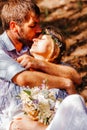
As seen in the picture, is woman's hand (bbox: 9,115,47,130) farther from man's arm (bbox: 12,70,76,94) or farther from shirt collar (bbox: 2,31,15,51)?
shirt collar (bbox: 2,31,15,51)

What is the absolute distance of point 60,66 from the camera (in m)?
4.41

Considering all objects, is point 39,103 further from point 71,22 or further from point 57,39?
point 71,22

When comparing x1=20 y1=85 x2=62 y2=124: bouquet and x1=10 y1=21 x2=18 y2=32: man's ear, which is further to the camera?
x1=10 y1=21 x2=18 y2=32: man's ear

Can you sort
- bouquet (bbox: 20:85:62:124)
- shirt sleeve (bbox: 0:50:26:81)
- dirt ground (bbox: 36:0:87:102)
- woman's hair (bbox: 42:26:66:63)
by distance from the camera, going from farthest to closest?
dirt ground (bbox: 36:0:87:102), woman's hair (bbox: 42:26:66:63), shirt sleeve (bbox: 0:50:26:81), bouquet (bbox: 20:85:62:124)

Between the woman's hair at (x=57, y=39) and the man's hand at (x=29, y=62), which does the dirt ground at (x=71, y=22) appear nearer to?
the woman's hair at (x=57, y=39)

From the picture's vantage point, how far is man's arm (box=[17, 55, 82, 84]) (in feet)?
14.1

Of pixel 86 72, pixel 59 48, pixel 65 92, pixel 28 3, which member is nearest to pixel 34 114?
pixel 65 92

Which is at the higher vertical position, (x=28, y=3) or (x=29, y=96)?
(x=28, y=3)

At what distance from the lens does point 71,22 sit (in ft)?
30.6

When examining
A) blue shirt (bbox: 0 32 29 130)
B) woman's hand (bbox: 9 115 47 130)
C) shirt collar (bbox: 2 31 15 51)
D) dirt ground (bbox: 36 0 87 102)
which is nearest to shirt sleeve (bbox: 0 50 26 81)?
blue shirt (bbox: 0 32 29 130)

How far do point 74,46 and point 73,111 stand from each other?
451cm

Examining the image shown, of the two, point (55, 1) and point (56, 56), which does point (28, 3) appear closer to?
point (56, 56)

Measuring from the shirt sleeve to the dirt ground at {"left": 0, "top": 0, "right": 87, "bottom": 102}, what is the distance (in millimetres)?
3519

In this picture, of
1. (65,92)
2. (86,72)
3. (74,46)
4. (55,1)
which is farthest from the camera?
(55,1)
